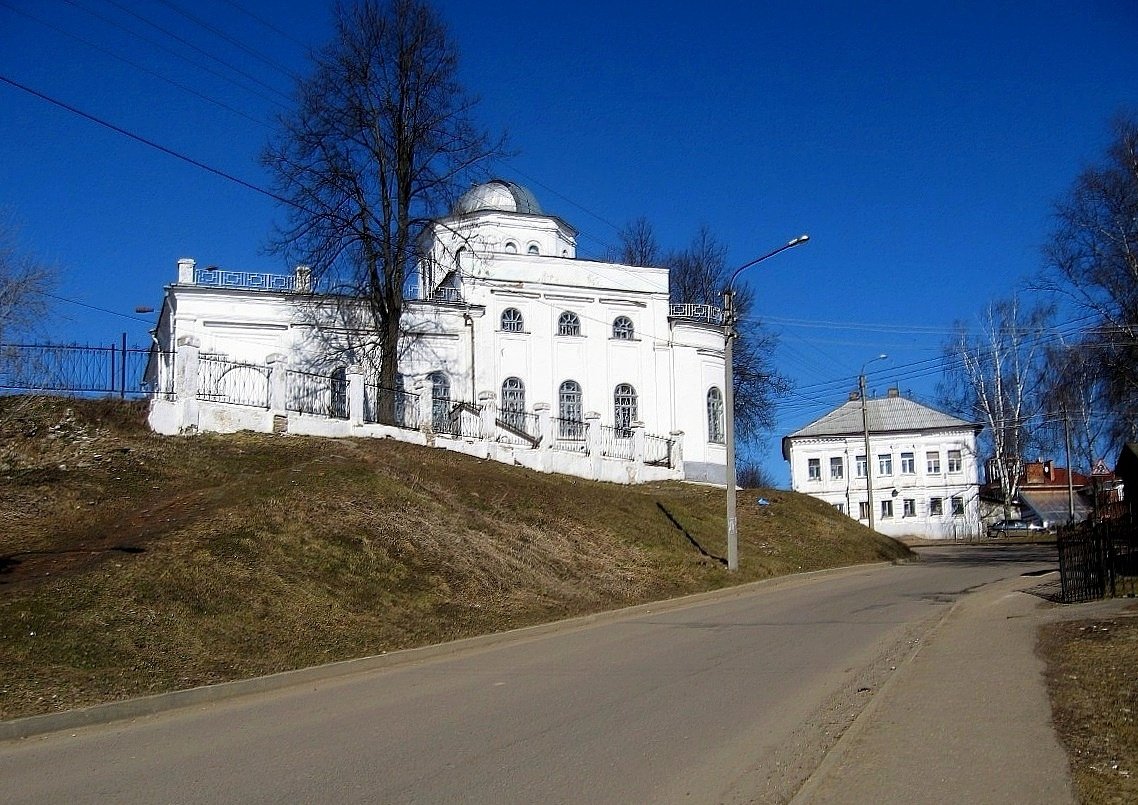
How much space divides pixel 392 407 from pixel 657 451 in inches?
436

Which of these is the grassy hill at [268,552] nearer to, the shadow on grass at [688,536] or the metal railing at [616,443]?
the shadow on grass at [688,536]

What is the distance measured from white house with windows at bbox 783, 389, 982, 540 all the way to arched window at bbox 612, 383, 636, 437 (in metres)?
26.3

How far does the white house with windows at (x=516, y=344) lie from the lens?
31.7 m

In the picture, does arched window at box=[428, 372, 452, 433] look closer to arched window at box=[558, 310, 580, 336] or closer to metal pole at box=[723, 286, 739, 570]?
metal pole at box=[723, 286, 739, 570]

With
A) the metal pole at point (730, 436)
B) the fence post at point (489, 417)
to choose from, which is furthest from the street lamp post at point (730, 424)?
the fence post at point (489, 417)

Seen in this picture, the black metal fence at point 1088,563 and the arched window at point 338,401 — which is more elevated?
the arched window at point 338,401

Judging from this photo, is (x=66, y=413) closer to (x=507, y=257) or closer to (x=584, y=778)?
(x=584, y=778)

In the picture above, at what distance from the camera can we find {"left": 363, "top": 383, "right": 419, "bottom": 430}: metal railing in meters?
28.6

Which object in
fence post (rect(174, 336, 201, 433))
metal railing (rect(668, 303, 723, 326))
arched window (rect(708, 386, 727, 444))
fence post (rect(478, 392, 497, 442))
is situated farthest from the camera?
metal railing (rect(668, 303, 723, 326))

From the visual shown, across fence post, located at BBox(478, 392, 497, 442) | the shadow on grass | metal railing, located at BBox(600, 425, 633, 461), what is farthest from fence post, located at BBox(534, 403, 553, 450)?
the shadow on grass

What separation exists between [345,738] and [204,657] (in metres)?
4.10

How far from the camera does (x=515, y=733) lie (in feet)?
27.9

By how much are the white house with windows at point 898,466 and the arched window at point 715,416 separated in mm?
22734

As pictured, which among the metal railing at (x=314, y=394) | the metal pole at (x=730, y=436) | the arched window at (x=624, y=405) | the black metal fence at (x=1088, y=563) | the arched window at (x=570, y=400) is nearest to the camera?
the black metal fence at (x=1088, y=563)
